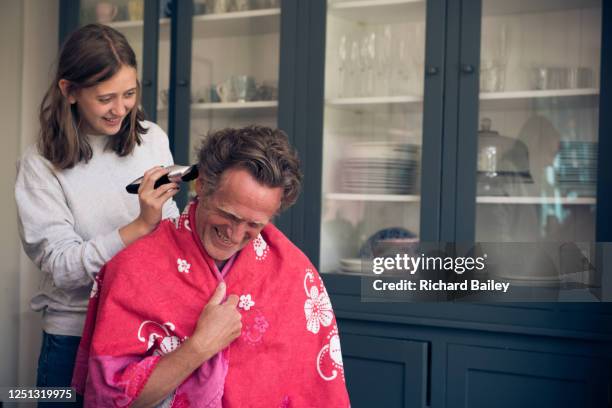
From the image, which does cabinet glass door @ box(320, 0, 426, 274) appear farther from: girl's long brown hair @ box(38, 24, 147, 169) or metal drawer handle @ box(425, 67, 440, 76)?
girl's long brown hair @ box(38, 24, 147, 169)

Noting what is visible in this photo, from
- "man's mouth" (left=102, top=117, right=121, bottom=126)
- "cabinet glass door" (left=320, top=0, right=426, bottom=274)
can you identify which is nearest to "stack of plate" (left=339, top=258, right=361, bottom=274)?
"cabinet glass door" (left=320, top=0, right=426, bottom=274)

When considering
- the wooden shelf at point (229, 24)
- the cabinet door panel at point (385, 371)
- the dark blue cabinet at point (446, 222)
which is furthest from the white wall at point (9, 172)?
the cabinet door panel at point (385, 371)

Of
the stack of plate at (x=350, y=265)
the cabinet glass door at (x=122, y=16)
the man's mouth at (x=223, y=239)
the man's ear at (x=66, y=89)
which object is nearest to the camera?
the man's mouth at (x=223, y=239)

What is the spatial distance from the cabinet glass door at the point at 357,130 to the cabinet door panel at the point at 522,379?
558mm

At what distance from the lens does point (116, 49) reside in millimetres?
1688

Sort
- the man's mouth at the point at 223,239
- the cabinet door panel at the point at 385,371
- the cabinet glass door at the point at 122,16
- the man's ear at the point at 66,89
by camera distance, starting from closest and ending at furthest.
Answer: the man's mouth at the point at 223,239, the man's ear at the point at 66,89, the cabinet door panel at the point at 385,371, the cabinet glass door at the point at 122,16

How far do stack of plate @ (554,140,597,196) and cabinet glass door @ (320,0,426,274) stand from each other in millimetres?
609

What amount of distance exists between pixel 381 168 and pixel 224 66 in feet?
2.79

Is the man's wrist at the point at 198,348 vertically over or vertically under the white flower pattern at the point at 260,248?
under

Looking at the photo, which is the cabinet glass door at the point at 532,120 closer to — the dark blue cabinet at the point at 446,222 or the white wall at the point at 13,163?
the dark blue cabinet at the point at 446,222

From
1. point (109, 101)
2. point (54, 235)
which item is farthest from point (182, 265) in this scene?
point (109, 101)

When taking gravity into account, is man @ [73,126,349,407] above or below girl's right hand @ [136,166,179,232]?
below

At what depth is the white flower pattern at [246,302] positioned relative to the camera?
166cm

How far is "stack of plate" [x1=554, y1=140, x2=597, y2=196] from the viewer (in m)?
2.45
